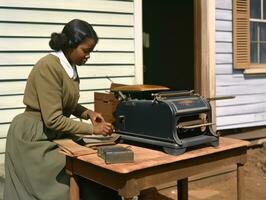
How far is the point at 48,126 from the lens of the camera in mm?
3041

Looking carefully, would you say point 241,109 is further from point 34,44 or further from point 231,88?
point 34,44

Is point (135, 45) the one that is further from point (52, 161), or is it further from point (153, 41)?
point (153, 41)

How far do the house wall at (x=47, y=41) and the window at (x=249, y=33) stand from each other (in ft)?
6.72

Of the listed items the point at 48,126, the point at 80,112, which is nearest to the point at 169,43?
the point at 80,112

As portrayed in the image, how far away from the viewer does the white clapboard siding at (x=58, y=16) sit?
15.2ft

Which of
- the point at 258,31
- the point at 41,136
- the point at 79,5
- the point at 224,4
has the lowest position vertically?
the point at 41,136

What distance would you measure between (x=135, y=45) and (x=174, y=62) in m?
3.60

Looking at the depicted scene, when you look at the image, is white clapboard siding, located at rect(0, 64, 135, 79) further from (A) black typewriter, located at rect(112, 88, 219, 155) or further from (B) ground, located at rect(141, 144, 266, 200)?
(A) black typewriter, located at rect(112, 88, 219, 155)

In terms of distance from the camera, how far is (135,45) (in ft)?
17.8

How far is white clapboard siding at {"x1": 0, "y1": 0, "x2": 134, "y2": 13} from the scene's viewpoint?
466 centimetres

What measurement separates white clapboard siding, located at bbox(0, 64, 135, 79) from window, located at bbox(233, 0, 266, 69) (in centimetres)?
209

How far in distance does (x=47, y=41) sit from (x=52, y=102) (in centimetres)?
197

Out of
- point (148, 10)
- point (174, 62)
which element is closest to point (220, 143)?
point (174, 62)

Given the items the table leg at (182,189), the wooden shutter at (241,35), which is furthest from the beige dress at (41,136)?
the wooden shutter at (241,35)
